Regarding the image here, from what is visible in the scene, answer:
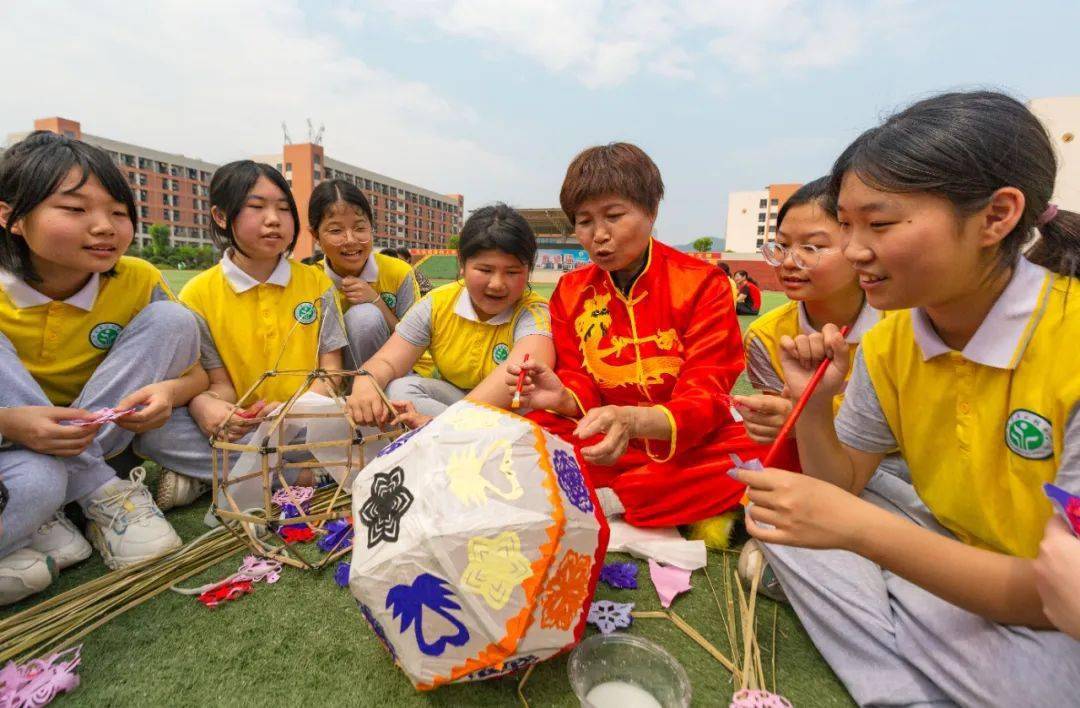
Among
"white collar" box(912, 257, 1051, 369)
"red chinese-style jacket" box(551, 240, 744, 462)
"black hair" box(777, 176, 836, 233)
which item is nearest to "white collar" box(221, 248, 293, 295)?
"red chinese-style jacket" box(551, 240, 744, 462)

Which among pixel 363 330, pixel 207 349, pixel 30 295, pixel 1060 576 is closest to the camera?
pixel 1060 576

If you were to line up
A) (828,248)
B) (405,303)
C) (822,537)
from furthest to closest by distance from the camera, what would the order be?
(405,303) → (828,248) → (822,537)

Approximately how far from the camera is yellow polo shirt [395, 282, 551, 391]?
8.41 feet

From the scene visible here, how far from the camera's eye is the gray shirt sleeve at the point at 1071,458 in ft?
3.06

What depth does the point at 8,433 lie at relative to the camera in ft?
5.06

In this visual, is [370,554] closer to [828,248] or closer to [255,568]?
[255,568]

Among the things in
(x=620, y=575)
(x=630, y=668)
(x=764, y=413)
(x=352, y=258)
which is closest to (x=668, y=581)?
(x=620, y=575)

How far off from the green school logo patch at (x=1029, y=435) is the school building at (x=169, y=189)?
49204 mm

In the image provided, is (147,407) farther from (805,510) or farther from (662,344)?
(805,510)

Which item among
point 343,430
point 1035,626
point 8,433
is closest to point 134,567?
point 8,433

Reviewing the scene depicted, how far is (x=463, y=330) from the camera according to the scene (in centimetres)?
262

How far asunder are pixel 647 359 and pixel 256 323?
68.4 inches

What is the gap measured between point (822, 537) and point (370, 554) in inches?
34.3

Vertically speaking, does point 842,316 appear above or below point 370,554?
above
